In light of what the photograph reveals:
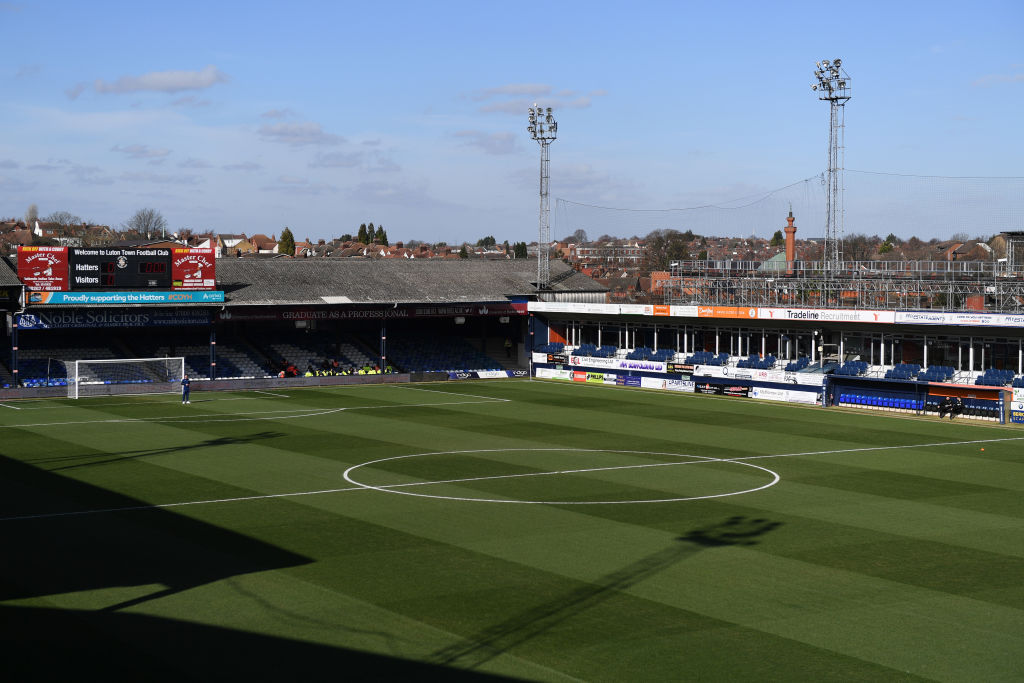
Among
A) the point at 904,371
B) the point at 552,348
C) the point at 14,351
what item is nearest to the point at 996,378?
the point at 904,371

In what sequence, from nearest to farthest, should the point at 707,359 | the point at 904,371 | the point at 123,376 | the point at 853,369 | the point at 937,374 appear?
the point at 937,374 < the point at 904,371 < the point at 853,369 < the point at 123,376 < the point at 707,359

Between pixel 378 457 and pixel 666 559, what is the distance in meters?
15.0

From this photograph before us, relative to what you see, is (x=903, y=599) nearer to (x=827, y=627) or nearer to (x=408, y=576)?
→ (x=827, y=627)

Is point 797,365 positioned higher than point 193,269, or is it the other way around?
point 193,269

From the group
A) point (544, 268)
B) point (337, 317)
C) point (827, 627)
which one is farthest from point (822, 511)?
point (544, 268)

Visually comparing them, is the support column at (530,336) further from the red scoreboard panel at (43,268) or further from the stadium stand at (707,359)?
the red scoreboard panel at (43,268)

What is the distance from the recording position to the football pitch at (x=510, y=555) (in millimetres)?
15031

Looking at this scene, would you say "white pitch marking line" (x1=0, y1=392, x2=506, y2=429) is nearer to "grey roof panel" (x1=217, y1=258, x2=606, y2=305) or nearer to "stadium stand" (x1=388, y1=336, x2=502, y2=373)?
"grey roof panel" (x1=217, y1=258, x2=606, y2=305)

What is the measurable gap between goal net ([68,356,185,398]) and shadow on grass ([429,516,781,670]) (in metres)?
38.8

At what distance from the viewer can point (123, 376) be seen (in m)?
55.6

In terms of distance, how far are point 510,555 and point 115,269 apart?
40830 millimetres

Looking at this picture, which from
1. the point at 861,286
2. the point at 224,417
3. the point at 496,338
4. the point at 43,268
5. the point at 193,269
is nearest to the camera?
the point at 224,417

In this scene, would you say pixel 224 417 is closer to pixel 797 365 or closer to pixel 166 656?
pixel 797 365

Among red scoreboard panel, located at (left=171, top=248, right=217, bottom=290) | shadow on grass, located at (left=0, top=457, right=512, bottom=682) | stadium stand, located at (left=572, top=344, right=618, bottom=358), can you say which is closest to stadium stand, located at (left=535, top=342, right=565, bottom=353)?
stadium stand, located at (left=572, top=344, right=618, bottom=358)
